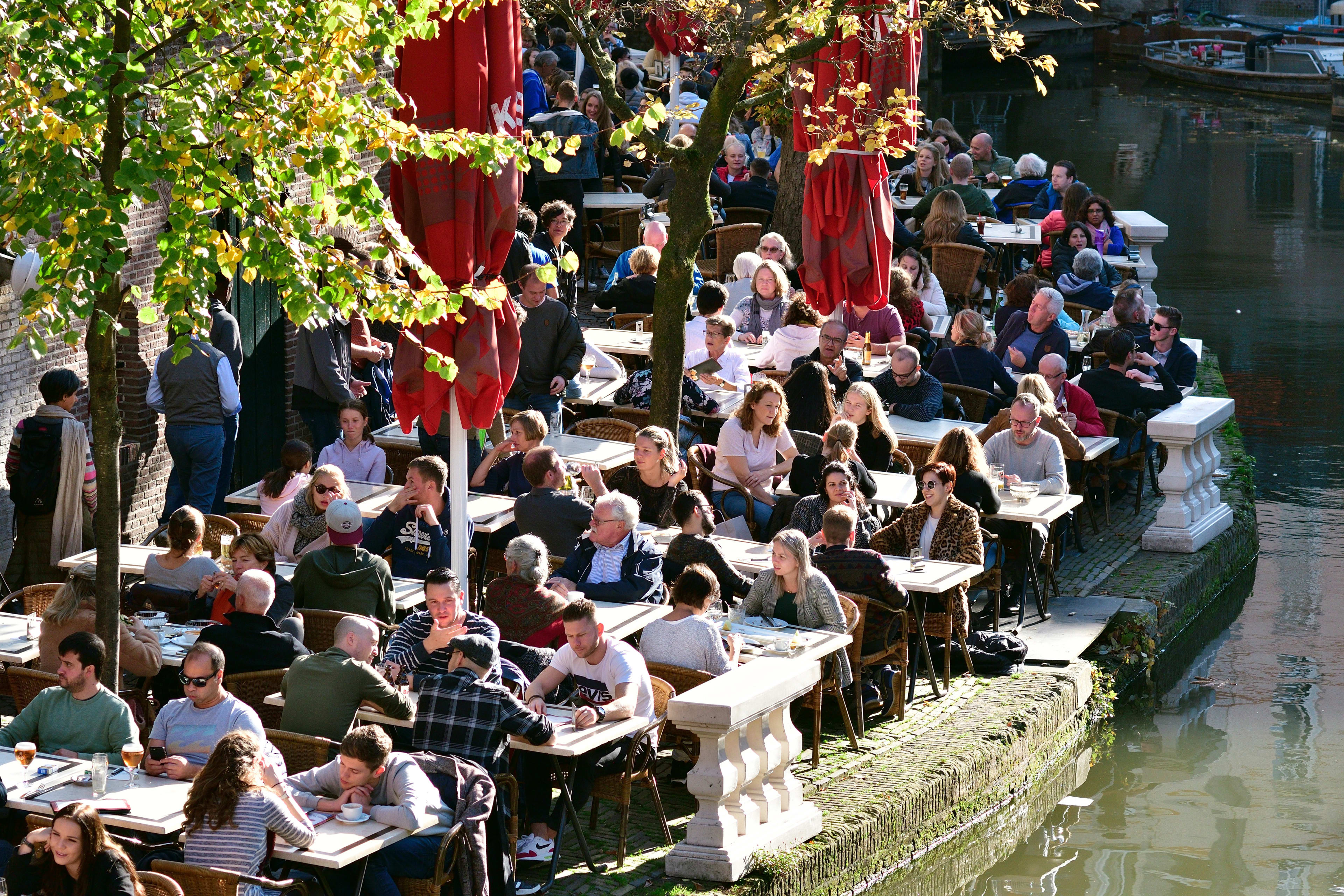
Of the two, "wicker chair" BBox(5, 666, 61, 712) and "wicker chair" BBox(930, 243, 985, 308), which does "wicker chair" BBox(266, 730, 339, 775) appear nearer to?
"wicker chair" BBox(5, 666, 61, 712)

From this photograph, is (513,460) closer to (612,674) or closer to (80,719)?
(612,674)

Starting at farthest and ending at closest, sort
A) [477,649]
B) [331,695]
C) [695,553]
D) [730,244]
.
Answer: [730,244], [695,553], [331,695], [477,649]

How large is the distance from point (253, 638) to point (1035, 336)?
794 centimetres

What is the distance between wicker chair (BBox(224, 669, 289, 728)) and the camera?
27.0 feet

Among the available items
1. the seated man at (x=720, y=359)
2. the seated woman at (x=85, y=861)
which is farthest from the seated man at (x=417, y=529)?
the seated woman at (x=85, y=861)

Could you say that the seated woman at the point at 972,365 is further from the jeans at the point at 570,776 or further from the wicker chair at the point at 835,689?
the jeans at the point at 570,776

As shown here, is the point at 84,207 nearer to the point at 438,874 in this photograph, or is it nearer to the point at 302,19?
the point at 302,19

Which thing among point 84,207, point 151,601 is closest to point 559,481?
point 151,601

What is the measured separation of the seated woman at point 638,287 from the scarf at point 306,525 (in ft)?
18.2

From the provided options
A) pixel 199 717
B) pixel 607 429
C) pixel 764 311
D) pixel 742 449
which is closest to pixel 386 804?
pixel 199 717

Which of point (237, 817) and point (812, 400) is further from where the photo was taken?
point (812, 400)

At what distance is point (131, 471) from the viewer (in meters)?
12.3

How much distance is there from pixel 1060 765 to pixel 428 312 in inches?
209

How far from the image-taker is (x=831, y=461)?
10961 millimetres
